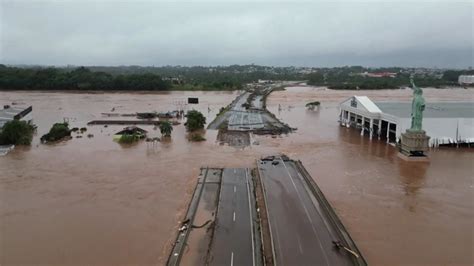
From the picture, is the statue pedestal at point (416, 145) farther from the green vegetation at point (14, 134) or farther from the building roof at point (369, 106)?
the green vegetation at point (14, 134)

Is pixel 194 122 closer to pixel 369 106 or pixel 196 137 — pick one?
pixel 196 137

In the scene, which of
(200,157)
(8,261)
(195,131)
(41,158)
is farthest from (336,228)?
(195,131)

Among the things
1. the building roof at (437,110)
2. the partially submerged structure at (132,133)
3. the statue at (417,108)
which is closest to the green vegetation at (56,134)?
the partially submerged structure at (132,133)

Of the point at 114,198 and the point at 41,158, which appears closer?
the point at 114,198

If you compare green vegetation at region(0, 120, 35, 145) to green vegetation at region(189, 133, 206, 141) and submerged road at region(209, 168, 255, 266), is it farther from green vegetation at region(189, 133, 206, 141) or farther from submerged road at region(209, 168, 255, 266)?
submerged road at region(209, 168, 255, 266)

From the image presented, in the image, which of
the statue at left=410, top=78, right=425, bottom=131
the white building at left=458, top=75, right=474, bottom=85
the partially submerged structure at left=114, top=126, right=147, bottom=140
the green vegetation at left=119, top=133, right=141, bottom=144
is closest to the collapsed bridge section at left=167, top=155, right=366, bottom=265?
the statue at left=410, top=78, right=425, bottom=131

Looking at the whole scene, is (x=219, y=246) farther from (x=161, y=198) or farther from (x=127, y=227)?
(x=161, y=198)

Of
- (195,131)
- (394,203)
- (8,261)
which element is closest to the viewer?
(8,261)
